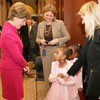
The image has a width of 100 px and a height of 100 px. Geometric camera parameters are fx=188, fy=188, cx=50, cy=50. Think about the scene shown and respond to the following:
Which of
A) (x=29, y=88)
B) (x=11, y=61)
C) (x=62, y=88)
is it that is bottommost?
(x=29, y=88)

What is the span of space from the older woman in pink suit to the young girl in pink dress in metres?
0.52

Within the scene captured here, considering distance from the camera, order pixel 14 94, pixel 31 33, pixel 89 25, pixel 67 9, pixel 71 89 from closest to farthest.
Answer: pixel 89 25 < pixel 14 94 < pixel 71 89 < pixel 67 9 < pixel 31 33

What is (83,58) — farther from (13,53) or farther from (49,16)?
(49,16)

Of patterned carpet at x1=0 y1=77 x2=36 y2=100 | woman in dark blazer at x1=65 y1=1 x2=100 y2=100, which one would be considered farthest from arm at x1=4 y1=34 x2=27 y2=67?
patterned carpet at x1=0 y1=77 x2=36 y2=100

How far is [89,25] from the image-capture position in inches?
67.9

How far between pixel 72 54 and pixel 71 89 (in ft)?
1.68

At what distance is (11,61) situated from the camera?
2.05 meters

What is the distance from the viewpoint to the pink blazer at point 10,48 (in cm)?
195

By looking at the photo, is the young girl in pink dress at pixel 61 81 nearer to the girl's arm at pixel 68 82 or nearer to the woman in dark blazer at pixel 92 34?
the girl's arm at pixel 68 82

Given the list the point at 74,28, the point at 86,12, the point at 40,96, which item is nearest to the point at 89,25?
the point at 86,12

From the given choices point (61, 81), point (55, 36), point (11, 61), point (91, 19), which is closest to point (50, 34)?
point (55, 36)

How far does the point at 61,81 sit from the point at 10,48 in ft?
2.69

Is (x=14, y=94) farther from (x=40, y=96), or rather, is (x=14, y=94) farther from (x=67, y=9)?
(x=67, y=9)

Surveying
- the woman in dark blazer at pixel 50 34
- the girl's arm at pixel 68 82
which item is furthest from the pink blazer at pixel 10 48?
the woman in dark blazer at pixel 50 34
